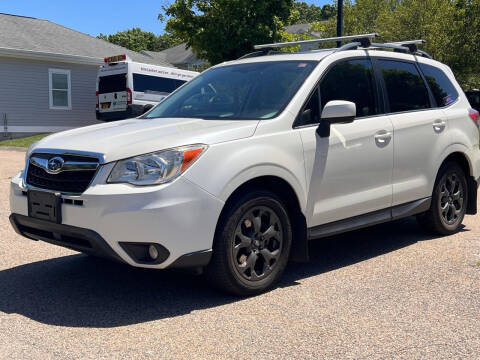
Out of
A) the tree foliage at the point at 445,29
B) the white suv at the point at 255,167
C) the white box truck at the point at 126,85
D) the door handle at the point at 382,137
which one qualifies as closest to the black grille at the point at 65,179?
the white suv at the point at 255,167

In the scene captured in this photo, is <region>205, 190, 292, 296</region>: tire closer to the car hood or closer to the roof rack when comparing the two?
the car hood

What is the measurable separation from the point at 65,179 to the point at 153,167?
678 mm

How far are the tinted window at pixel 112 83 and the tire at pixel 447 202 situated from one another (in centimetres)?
1475

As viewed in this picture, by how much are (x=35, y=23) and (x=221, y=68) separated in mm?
23707

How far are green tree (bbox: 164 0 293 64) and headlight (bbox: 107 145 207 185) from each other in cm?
2027

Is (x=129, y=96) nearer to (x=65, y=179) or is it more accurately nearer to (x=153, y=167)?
(x=65, y=179)

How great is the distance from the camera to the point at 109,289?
4.74m

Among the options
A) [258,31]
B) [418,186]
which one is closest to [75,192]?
[418,186]

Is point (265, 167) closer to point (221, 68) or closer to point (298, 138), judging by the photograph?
point (298, 138)

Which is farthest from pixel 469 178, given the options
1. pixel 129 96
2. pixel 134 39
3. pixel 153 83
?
pixel 134 39

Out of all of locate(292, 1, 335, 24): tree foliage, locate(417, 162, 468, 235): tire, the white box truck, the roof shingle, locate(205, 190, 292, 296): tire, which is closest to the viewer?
locate(205, 190, 292, 296): tire

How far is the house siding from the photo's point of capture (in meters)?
23.0

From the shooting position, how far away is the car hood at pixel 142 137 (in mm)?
4133

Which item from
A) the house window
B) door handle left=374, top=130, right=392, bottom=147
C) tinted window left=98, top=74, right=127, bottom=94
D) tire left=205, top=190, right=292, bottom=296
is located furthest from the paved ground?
the house window
